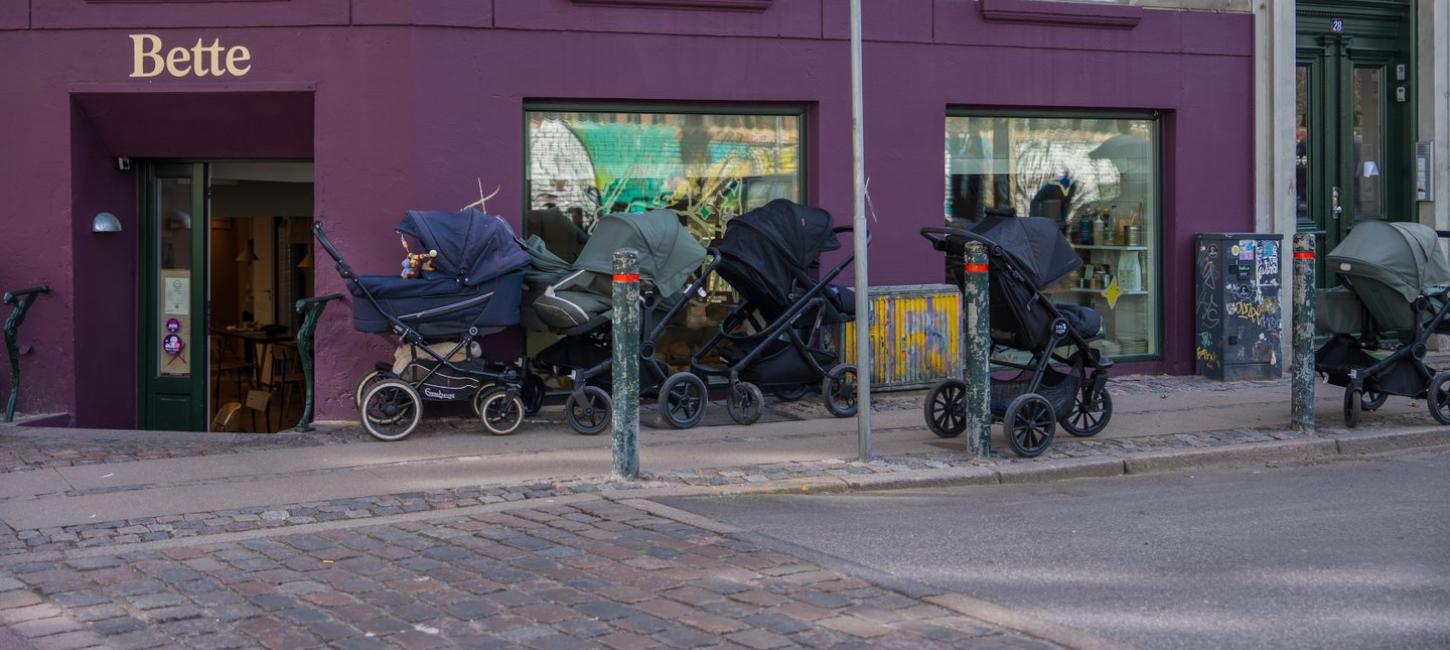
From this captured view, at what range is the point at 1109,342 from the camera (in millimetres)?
16016

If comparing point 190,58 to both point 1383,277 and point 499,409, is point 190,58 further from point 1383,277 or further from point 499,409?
point 1383,277

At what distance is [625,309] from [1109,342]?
7.81 meters

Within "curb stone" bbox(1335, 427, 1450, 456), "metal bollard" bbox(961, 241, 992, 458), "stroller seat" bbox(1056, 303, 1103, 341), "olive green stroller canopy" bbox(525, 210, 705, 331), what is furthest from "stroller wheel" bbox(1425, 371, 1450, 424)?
"olive green stroller canopy" bbox(525, 210, 705, 331)

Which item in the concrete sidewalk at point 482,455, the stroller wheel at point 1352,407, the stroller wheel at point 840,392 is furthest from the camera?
the stroller wheel at point 840,392

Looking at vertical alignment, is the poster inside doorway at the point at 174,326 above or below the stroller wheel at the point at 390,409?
above

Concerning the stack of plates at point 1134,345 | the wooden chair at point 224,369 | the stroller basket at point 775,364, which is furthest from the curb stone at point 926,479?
the wooden chair at point 224,369

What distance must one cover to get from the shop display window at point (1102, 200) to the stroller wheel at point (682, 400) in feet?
15.0

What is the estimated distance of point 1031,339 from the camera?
438 inches

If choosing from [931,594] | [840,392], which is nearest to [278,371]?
[840,392]

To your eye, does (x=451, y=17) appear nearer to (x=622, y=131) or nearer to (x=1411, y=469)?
(x=622, y=131)

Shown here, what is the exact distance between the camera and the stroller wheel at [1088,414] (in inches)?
458

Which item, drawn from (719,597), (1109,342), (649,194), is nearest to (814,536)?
(719,597)

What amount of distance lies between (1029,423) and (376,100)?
6148mm

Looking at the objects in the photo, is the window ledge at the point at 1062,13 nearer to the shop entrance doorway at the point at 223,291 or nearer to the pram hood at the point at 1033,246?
the pram hood at the point at 1033,246
